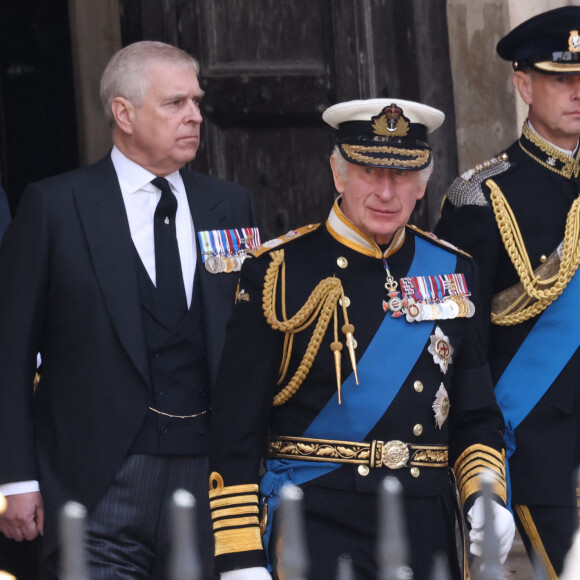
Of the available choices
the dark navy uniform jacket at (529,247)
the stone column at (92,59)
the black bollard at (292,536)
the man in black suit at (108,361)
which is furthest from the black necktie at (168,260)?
the black bollard at (292,536)

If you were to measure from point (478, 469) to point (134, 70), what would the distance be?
153 cm

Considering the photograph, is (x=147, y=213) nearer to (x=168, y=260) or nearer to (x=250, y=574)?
(x=168, y=260)

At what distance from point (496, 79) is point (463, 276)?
2028 millimetres

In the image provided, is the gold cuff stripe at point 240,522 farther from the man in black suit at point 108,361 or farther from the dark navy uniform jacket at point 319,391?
the man in black suit at point 108,361

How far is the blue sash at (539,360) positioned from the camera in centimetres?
→ 441

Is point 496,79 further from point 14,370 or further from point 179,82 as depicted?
point 14,370

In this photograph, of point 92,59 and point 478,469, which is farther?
point 92,59

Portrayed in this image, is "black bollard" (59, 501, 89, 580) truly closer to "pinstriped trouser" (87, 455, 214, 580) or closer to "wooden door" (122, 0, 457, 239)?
"pinstriped trouser" (87, 455, 214, 580)

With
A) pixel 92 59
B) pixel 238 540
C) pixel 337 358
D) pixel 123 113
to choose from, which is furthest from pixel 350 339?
pixel 92 59

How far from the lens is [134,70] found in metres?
4.52

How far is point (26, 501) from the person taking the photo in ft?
13.7

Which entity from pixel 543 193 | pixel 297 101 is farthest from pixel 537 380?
pixel 297 101

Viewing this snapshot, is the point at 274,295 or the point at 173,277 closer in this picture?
the point at 274,295

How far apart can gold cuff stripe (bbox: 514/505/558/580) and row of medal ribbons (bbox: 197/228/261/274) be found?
3.25ft
